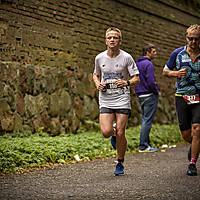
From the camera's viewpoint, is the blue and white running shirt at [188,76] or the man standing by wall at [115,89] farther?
the blue and white running shirt at [188,76]

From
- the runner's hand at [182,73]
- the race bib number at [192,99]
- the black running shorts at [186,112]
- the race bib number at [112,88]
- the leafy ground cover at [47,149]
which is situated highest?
the runner's hand at [182,73]

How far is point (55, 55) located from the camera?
942 centimetres

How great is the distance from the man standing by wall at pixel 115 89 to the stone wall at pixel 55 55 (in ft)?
10.9

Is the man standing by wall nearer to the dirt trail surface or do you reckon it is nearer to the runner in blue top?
the dirt trail surface

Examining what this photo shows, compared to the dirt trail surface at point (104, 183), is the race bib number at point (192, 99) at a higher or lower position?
higher

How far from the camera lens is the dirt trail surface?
4148mm

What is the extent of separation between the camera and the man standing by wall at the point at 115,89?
5.43 metres

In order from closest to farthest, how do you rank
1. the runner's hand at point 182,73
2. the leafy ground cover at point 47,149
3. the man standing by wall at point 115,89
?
1. the man standing by wall at point 115,89
2. the runner's hand at point 182,73
3. the leafy ground cover at point 47,149

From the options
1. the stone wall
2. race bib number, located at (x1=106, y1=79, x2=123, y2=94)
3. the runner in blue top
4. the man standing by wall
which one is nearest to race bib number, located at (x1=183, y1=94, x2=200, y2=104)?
the runner in blue top

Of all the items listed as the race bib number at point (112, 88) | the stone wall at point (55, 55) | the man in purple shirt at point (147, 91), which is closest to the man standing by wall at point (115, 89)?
the race bib number at point (112, 88)

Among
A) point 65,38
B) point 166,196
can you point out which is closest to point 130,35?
point 65,38

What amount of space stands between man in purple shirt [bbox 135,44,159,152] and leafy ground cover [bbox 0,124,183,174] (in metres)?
0.41

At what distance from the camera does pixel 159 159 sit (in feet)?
23.9

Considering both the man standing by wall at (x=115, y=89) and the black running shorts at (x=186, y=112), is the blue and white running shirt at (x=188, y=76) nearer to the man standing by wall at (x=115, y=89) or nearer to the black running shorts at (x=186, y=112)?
the black running shorts at (x=186, y=112)
